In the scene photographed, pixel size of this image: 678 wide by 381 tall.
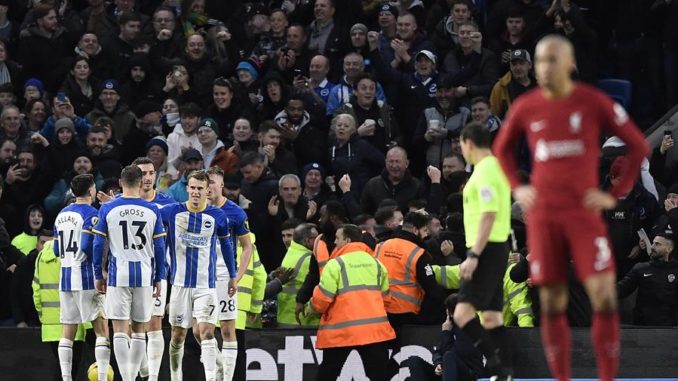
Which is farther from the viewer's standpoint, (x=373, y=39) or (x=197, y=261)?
(x=373, y=39)

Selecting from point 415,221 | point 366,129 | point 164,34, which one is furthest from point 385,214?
point 164,34

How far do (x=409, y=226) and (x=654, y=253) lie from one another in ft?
9.57

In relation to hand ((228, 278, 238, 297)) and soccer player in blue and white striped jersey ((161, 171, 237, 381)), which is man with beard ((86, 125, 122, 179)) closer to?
soccer player in blue and white striped jersey ((161, 171, 237, 381))

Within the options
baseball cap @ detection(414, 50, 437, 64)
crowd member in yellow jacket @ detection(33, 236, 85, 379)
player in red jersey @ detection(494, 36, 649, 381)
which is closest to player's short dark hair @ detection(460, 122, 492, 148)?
player in red jersey @ detection(494, 36, 649, 381)

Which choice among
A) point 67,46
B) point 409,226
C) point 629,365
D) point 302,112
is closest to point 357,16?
point 302,112

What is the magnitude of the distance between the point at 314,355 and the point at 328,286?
1.35 m

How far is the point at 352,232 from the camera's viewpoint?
15555 millimetres

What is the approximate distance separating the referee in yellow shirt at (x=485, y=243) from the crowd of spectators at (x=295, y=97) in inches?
198

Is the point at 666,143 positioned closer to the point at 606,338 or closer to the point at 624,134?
the point at 624,134

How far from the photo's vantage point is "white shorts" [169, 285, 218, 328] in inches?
592

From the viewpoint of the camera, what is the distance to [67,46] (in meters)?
21.6

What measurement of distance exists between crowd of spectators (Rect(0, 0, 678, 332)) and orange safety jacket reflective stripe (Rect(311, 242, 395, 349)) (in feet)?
4.09

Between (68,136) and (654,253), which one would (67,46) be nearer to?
(68,136)

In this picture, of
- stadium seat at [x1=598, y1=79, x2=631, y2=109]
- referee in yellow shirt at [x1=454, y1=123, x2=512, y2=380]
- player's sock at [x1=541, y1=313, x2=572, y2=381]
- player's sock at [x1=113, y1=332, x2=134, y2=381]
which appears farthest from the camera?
stadium seat at [x1=598, y1=79, x2=631, y2=109]
